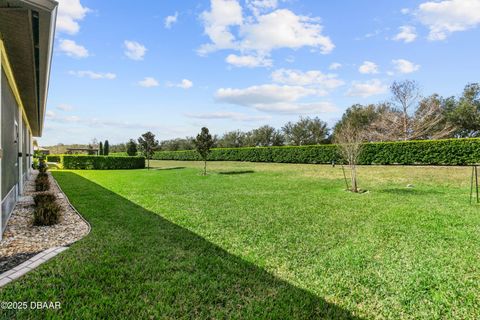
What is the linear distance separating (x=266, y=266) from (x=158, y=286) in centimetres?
142

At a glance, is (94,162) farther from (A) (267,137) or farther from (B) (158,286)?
(A) (267,137)

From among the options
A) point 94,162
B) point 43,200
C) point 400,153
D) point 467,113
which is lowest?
point 43,200

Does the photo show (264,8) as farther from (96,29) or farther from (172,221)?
(172,221)

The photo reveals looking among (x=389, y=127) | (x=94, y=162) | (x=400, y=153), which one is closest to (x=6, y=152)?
(x=400, y=153)

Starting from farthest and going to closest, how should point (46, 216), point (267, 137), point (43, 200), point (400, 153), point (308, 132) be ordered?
point (267, 137) → point (308, 132) → point (400, 153) → point (43, 200) → point (46, 216)

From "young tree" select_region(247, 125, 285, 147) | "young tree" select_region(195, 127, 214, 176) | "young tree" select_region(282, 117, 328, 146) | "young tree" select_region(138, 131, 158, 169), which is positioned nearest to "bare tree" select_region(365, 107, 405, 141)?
"young tree" select_region(282, 117, 328, 146)

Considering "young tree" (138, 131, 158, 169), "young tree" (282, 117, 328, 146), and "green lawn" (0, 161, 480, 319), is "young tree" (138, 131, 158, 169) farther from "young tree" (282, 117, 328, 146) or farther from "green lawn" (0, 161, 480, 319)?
"young tree" (282, 117, 328, 146)

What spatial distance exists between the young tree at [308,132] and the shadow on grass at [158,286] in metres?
40.6

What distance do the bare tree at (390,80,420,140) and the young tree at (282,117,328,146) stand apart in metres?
11.8

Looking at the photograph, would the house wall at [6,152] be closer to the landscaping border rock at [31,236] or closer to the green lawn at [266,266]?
the landscaping border rock at [31,236]

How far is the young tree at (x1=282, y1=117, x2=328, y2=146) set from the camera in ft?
141

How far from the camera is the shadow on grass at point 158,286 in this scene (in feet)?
8.13

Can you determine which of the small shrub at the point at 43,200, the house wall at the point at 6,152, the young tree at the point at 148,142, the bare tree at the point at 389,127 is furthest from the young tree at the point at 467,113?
the house wall at the point at 6,152

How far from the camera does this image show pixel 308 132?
4350cm
